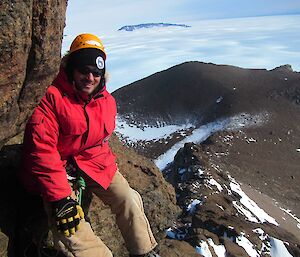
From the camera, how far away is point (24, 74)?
185 inches

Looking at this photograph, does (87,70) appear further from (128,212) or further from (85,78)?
(128,212)

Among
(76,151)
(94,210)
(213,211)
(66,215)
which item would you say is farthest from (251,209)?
(66,215)

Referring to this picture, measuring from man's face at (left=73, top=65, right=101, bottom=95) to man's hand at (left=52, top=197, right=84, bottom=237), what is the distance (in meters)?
1.48

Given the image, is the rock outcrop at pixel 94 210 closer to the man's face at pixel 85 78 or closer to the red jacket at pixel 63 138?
the red jacket at pixel 63 138

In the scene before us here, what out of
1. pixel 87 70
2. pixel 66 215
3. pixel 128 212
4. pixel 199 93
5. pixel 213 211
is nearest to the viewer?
pixel 66 215

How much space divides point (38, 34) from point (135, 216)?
3.13m

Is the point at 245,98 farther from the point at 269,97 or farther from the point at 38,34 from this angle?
the point at 38,34

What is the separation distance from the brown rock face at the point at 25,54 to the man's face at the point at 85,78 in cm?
31

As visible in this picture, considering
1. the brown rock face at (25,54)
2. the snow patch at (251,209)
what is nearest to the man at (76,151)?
the brown rock face at (25,54)

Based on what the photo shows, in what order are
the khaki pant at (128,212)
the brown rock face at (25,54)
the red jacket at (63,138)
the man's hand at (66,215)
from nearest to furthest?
the brown rock face at (25,54)
the red jacket at (63,138)
the man's hand at (66,215)
the khaki pant at (128,212)

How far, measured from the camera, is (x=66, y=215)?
501 cm

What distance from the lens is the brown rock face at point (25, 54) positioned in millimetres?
→ 4184

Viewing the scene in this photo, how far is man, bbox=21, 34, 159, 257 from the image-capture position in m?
4.91

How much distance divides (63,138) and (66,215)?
99 cm
